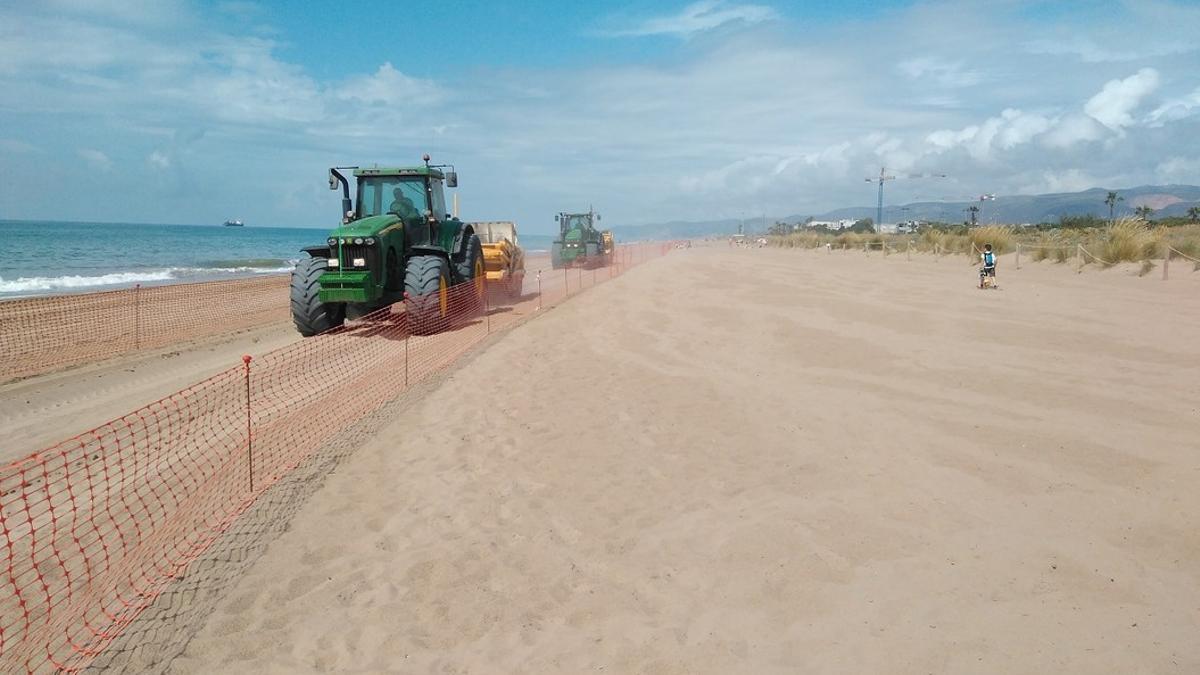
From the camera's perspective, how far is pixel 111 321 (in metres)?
14.7

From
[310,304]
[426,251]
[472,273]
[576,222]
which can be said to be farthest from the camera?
[576,222]

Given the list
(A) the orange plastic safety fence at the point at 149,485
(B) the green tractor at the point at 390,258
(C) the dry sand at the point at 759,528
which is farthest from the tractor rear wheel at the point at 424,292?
(C) the dry sand at the point at 759,528

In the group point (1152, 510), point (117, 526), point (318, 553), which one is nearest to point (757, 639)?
point (318, 553)

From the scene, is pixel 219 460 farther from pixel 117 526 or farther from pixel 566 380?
pixel 566 380

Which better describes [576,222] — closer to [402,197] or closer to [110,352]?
[402,197]

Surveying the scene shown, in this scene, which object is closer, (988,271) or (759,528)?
(759,528)

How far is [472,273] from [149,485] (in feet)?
29.6

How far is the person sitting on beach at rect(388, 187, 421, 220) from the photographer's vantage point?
13.0m

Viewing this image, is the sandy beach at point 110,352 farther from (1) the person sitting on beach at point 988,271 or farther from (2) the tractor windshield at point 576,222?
(1) the person sitting on beach at point 988,271

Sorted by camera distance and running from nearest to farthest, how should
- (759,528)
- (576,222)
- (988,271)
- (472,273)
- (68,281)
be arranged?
(759,528) → (472,273) → (988,271) → (68,281) → (576,222)

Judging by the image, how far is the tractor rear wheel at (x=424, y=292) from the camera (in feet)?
38.3

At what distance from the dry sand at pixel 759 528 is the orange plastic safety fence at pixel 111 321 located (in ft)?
23.0

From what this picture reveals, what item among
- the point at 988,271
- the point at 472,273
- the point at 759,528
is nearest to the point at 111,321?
the point at 472,273

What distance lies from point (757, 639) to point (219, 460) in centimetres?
492
